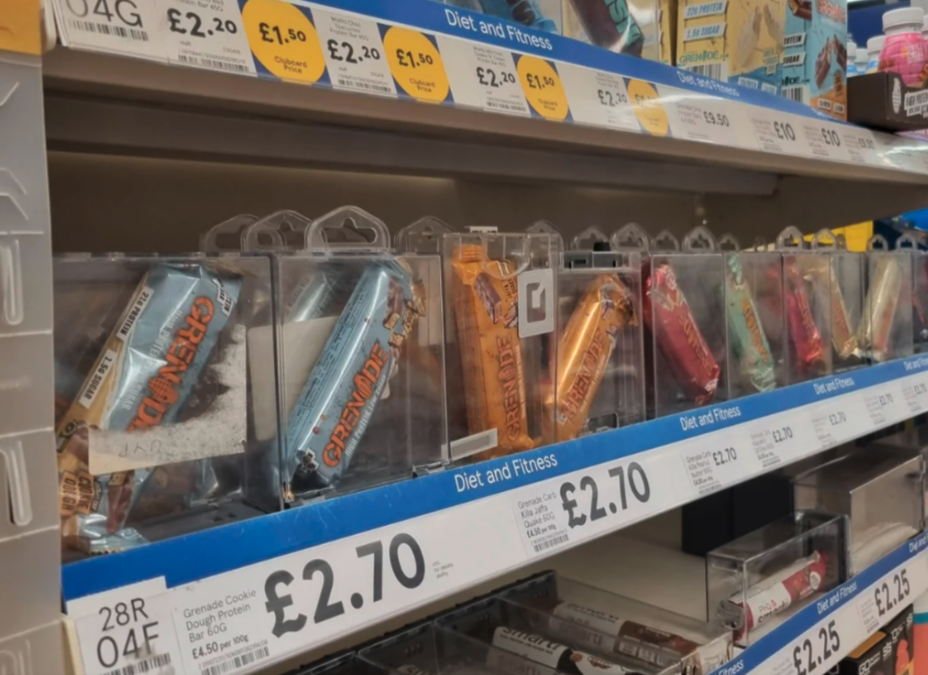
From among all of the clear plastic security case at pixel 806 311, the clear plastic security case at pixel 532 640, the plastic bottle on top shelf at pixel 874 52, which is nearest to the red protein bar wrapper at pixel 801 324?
the clear plastic security case at pixel 806 311

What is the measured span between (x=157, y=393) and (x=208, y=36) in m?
0.23

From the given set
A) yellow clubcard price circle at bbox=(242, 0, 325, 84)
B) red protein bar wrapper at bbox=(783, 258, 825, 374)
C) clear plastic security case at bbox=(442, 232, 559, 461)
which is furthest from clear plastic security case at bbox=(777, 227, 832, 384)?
yellow clubcard price circle at bbox=(242, 0, 325, 84)

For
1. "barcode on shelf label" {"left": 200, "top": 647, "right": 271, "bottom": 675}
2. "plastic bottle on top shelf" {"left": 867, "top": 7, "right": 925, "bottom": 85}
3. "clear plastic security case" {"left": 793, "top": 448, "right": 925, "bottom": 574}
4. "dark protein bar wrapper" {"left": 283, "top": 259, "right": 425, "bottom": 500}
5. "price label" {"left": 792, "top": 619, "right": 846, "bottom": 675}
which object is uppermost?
"plastic bottle on top shelf" {"left": 867, "top": 7, "right": 925, "bottom": 85}

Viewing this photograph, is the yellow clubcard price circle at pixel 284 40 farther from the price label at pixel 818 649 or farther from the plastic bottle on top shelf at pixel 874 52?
the plastic bottle on top shelf at pixel 874 52

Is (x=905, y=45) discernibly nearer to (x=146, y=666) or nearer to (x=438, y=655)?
(x=438, y=655)

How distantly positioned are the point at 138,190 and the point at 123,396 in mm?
430

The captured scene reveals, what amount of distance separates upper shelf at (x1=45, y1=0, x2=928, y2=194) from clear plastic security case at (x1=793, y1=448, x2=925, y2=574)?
515 millimetres

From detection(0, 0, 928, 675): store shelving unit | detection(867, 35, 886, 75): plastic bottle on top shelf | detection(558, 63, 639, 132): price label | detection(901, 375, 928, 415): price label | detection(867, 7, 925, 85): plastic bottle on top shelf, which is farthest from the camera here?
detection(867, 35, 886, 75): plastic bottle on top shelf

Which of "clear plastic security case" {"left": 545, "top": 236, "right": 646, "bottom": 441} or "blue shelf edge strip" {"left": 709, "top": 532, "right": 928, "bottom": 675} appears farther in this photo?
"blue shelf edge strip" {"left": 709, "top": 532, "right": 928, "bottom": 675}

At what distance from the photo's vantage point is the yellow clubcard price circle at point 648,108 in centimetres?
86

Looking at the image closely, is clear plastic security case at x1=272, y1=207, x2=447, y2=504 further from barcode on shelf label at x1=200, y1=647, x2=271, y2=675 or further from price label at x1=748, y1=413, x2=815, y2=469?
price label at x1=748, y1=413, x2=815, y2=469

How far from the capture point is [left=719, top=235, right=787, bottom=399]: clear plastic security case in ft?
3.50

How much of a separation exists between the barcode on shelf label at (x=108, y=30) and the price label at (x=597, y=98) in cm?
40

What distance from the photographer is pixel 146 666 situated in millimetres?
480
